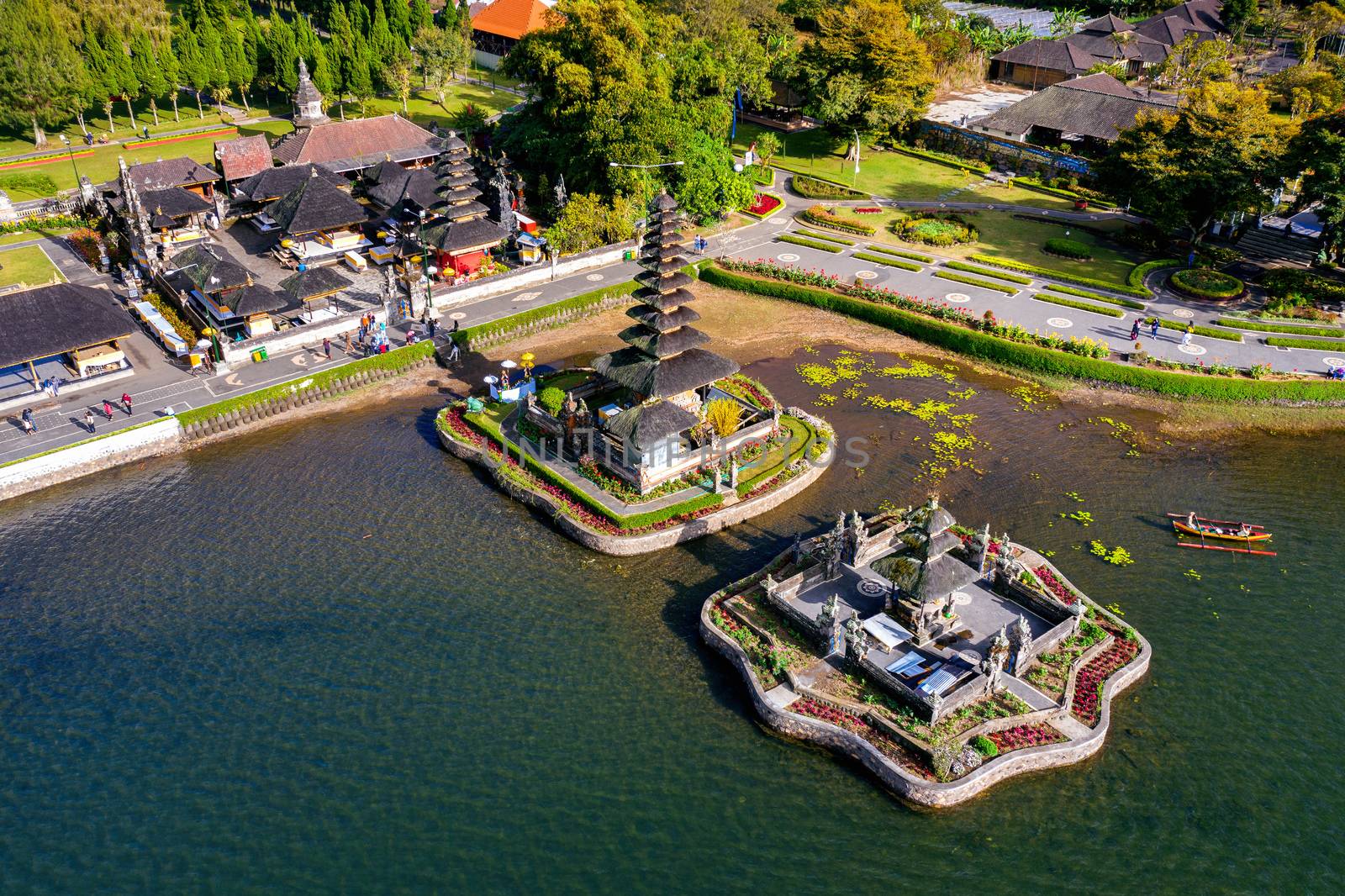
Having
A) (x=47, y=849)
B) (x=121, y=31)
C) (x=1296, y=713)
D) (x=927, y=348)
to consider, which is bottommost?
(x=47, y=849)

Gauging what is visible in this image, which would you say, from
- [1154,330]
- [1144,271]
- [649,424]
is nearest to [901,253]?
[1144,271]

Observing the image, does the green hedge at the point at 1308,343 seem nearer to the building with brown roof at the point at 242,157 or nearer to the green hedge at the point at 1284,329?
the green hedge at the point at 1284,329

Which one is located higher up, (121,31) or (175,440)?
(121,31)

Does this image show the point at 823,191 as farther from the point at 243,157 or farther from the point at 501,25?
the point at 501,25

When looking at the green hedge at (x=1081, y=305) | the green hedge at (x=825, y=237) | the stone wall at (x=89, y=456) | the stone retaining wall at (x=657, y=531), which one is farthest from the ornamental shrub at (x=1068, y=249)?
the stone wall at (x=89, y=456)

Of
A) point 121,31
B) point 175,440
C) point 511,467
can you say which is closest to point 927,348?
point 511,467

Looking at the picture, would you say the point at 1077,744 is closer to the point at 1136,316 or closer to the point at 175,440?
the point at 1136,316

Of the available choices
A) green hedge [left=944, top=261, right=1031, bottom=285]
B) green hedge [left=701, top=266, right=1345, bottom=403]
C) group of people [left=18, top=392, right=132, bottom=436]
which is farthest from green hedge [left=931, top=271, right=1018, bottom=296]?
group of people [left=18, top=392, right=132, bottom=436]
